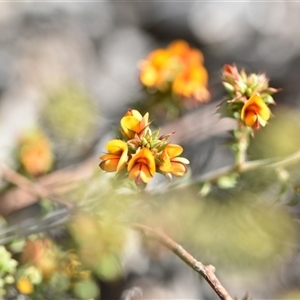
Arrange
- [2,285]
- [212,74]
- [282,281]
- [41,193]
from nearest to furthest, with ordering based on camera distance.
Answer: [2,285] < [41,193] < [282,281] < [212,74]

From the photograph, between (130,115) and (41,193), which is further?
(41,193)

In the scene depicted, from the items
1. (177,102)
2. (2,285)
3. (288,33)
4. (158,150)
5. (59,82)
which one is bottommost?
(2,285)

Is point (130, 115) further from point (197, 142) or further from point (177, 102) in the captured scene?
point (197, 142)

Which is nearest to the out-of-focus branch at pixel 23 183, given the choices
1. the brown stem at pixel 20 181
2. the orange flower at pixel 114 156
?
the brown stem at pixel 20 181

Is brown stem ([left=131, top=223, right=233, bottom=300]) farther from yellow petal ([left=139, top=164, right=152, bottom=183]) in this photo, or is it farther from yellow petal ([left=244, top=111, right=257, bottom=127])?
yellow petal ([left=244, top=111, right=257, bottom=127])

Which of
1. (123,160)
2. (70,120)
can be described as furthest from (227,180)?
(70,120)

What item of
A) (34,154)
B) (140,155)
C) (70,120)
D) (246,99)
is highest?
(70,120)

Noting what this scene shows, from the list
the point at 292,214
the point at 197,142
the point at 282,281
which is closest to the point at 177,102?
the point at 197,142

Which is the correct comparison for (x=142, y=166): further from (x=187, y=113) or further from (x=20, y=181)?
(x=187, y=113)
